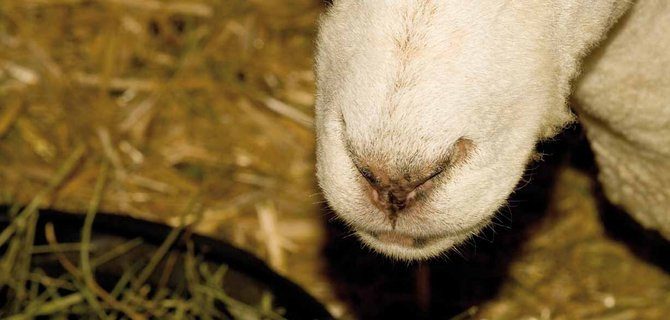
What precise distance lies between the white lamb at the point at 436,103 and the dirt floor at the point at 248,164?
1.03 m

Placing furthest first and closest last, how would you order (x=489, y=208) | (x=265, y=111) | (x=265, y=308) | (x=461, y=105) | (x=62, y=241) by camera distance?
(x=265, y=111)
(x=62, y=241)
(x=265, y=308)
(x=489, y=208)
(x=461, y=105)

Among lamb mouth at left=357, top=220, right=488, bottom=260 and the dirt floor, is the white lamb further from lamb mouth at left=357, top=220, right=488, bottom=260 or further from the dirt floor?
the dirt floor

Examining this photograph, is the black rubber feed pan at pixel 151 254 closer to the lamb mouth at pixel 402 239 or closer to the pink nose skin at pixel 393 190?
the lamb mouth at pixel 402 239

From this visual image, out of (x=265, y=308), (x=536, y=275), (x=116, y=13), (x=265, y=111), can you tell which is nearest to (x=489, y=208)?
(x=265, y=308)

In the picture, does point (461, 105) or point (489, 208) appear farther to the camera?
point (489, 208)

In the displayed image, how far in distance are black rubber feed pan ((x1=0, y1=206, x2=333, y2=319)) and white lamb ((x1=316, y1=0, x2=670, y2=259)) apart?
74 cm

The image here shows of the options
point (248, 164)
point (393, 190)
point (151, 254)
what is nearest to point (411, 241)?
point (393, 190)

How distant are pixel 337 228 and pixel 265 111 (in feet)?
1.67

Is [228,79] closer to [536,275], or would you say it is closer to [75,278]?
[75,278]

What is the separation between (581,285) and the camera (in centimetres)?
268

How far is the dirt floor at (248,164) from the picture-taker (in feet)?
8.71

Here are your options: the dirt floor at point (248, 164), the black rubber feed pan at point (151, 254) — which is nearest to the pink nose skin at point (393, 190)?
the black rubber feed pan at point (151, 254)

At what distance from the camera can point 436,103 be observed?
1.35 meters

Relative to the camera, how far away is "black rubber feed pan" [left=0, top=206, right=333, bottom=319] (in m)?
2.32
